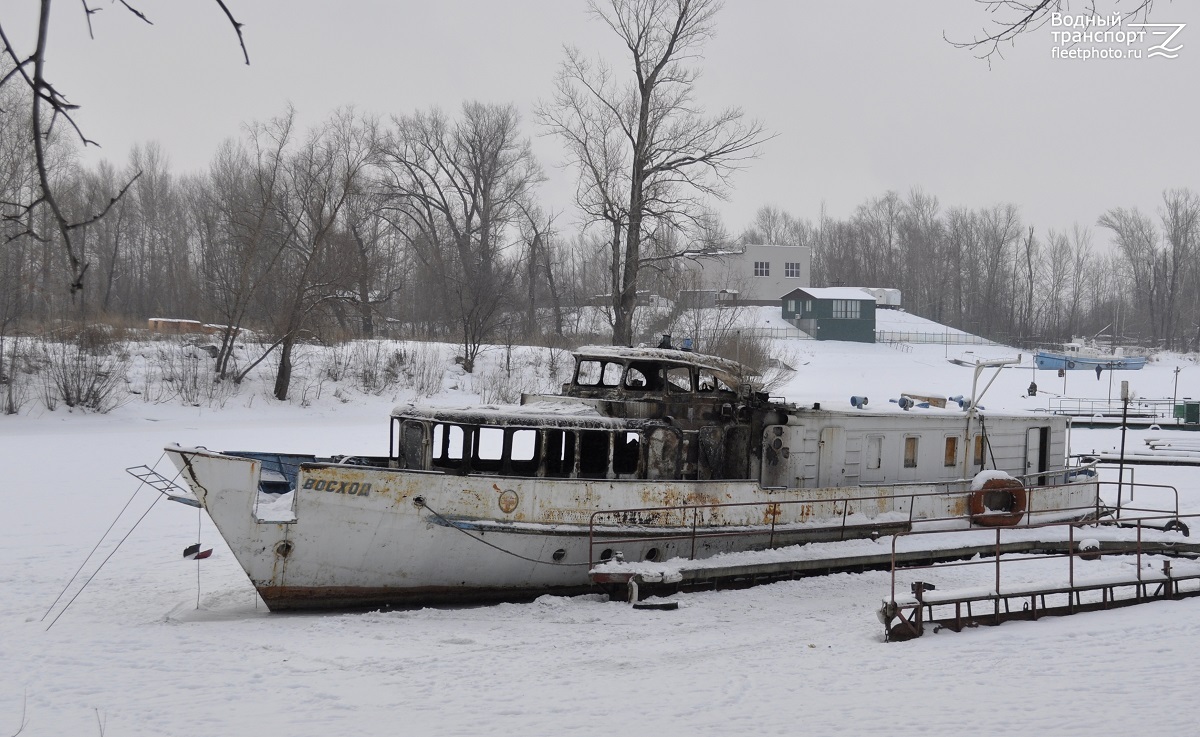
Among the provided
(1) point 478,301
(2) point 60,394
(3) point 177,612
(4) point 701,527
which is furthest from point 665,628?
(1) point 478,301

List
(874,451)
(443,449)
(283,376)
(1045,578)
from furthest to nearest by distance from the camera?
1. (283,376)
2. (874,451)
3. (1045,578)
4. (443,449)

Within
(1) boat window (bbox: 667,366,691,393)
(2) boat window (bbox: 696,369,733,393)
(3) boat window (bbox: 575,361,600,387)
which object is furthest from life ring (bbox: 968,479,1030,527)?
(3) boat window (bbox: 575,361,600,387)

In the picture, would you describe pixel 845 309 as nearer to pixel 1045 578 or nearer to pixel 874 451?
pixel 874 451

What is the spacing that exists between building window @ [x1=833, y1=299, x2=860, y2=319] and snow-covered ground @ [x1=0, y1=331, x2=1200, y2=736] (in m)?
58.2

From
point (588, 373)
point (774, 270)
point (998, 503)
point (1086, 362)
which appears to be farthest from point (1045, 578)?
point (774, 270)

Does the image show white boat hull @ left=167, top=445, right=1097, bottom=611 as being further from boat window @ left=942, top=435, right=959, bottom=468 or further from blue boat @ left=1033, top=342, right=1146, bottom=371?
blue boat @ left=1033, top=342, right=1146, bottom=371

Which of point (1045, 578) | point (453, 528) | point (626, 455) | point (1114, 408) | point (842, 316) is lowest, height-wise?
point (1045, 578)

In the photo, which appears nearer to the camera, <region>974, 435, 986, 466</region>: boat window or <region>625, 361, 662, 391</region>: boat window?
<region>625, 361, 662, 391</region>: boat window

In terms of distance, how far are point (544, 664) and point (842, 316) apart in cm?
6494

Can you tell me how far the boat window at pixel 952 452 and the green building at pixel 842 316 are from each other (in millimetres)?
55175

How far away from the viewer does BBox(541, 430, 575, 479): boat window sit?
1387cm

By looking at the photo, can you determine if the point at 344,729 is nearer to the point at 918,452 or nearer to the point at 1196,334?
the point at 918,452

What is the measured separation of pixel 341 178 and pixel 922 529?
35.8 m

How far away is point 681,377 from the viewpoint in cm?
1566
